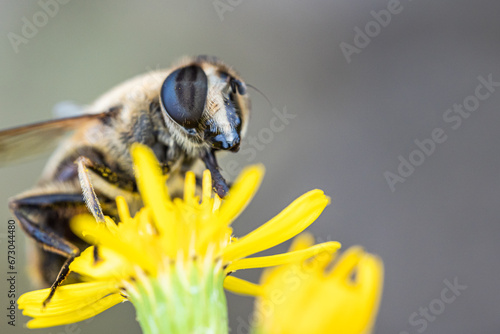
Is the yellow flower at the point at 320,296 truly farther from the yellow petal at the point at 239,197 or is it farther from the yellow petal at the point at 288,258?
the yellow petal at the point at 239,197

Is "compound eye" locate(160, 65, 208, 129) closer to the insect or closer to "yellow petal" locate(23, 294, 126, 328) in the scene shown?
the insect

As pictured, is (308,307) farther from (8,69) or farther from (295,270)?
(8,69)

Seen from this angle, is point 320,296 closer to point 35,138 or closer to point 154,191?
point 154,191

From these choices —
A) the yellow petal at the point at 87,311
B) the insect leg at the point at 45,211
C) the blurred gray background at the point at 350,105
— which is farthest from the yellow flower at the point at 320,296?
the blurred gray background at the point at 350,105

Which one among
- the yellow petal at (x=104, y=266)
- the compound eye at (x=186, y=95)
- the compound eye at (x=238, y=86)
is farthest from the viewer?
the compound eye at (x=238, y=86)

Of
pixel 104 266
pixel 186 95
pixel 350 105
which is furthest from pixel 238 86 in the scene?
pixel 350 105
